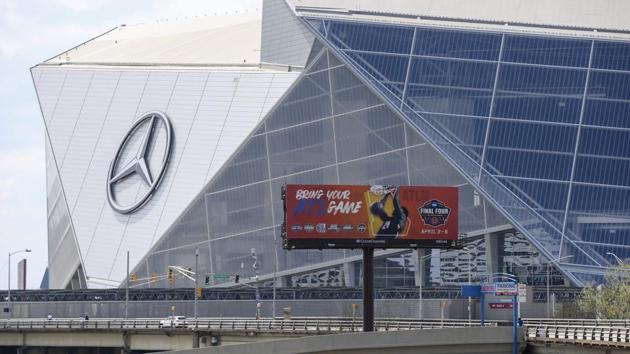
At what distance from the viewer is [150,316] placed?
5374 inches

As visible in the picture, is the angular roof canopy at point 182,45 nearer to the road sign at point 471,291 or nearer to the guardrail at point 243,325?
the guardrail at point 243,325

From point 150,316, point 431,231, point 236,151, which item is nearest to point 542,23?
point 236,151

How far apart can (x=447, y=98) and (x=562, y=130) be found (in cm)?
899

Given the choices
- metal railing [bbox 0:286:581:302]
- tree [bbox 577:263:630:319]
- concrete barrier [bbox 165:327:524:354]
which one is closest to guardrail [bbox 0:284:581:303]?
metal railing [bbox 0:286:581:302]

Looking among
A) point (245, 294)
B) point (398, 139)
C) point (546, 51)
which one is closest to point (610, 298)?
point (398, 139)

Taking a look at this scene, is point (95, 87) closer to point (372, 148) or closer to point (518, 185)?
point (372, 148)

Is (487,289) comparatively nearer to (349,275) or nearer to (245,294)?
(349,275)

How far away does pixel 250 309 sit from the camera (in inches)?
5241

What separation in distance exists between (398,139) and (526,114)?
32.6 feet

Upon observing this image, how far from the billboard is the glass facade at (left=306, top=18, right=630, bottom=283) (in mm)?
34267

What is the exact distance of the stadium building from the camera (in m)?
131

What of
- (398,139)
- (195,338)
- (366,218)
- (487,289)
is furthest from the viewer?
(398,139)

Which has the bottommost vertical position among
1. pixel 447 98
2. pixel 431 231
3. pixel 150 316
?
pixel 150 316

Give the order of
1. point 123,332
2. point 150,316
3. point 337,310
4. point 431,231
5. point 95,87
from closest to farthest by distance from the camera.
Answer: point 431,231 → point 123,332 → point 337,310 → point 150,316 → point 95,87
